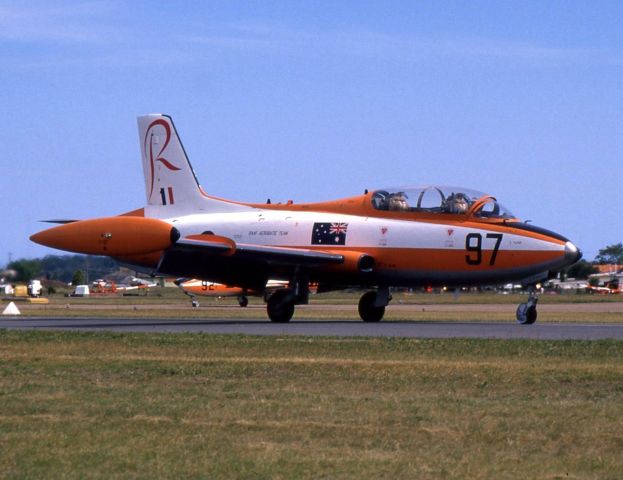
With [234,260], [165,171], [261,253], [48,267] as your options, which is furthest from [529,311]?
[48,267]

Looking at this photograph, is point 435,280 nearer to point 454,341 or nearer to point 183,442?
point 454,341

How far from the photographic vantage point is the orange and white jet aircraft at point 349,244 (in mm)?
30250

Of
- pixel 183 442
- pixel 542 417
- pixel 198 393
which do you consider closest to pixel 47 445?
pixel 183 442

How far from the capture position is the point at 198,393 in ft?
47.9

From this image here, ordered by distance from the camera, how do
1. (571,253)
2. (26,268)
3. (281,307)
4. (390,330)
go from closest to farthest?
(390,330), (571,253), (281,307), (26,268)

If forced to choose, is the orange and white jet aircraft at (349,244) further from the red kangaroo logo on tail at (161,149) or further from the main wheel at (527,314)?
the red kangaroo logo on tail at (161,149)

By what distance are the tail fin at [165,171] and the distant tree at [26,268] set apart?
28.4 metres

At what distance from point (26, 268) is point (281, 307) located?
3954 centimetres

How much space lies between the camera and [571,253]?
29688 mm

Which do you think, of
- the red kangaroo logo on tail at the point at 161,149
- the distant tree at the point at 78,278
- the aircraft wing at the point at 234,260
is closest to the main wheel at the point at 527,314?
the aircraft wing at the point at 234,260

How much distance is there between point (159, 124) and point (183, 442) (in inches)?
1061

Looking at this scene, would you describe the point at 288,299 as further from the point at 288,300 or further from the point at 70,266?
the point at 70,266

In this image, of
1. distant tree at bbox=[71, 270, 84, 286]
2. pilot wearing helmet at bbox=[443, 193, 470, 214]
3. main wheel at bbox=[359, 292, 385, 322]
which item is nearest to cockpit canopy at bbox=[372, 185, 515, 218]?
pilot wearing helmet at bbox=[443, 193, 470, 214]

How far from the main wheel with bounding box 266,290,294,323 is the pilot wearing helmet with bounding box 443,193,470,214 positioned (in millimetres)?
4975
